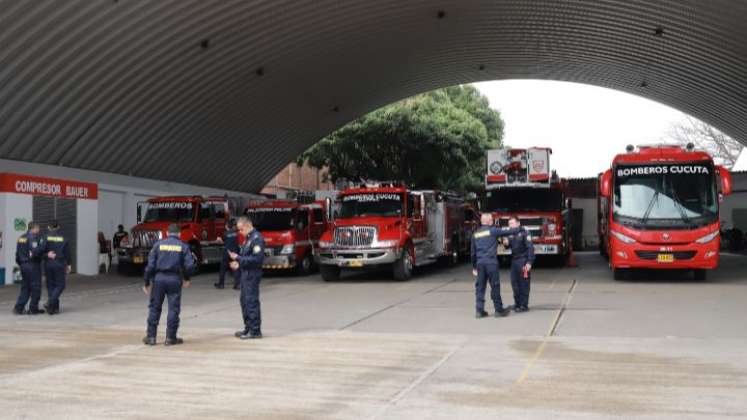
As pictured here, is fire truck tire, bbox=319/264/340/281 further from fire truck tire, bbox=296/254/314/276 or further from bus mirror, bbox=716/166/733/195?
bus mirror, bbox=716/166/733/195

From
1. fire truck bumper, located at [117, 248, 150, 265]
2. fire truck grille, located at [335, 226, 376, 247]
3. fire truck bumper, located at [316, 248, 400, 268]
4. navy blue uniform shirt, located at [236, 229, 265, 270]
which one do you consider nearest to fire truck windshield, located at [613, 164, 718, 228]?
fire truck bumper, located at [316, 248, 400, 268]

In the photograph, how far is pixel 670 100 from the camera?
36656 millimetres

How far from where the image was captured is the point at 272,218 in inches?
899

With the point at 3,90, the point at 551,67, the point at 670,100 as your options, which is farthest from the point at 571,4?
the point at 3,90

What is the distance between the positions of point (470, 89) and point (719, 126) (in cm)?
1687

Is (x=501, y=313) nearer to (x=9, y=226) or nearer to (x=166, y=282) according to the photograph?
(x=166, y=282)

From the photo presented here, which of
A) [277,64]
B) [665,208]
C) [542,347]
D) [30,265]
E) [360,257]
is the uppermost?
[277,64]

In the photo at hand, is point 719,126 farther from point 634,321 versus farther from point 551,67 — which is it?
point 634,321

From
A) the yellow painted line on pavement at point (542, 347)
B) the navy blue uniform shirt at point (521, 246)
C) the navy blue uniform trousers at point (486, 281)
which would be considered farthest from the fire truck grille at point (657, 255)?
the navy blue uniform trousers at point (486, 281)

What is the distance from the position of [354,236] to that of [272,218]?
14.0 feet

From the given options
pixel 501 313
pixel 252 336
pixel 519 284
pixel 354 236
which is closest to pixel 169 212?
pixel 354 236

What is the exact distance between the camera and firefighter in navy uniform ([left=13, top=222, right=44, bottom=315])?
13.3 m

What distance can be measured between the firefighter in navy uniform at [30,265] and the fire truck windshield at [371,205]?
8.53 metres

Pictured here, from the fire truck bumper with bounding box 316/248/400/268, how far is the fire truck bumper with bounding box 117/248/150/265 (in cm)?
613
